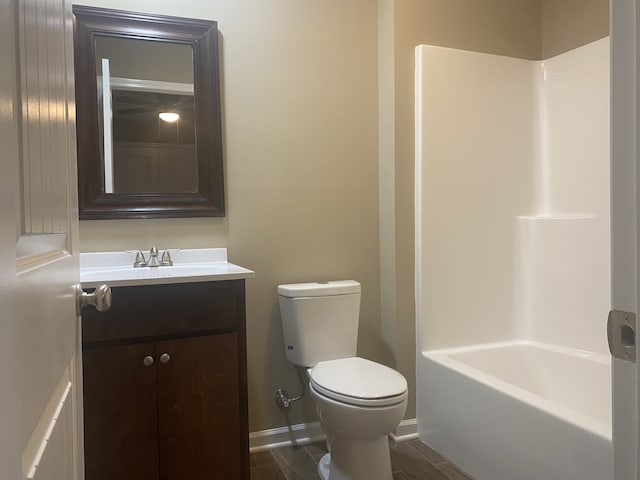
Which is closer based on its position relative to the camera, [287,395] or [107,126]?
[107,126]

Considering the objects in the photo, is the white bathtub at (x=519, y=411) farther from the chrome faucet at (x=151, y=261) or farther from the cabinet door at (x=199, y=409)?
the chrome faucet at (x=151, y=261)

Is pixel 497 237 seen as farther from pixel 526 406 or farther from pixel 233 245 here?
pixel 233 245

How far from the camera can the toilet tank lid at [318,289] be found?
215cm

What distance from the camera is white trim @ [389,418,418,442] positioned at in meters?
2.37

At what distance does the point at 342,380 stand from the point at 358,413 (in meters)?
0.17

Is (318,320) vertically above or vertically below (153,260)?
below

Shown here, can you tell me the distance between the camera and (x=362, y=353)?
2.49 metres

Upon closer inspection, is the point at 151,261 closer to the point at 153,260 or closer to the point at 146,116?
the point at 153,260

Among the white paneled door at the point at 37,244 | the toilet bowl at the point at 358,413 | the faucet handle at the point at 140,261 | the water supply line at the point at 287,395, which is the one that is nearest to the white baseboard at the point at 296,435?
the water supply line at the point at 287,395

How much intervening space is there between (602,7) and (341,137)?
4.63 feet

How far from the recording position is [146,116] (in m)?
2.11

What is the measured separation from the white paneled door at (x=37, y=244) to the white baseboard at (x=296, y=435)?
1.55 metres

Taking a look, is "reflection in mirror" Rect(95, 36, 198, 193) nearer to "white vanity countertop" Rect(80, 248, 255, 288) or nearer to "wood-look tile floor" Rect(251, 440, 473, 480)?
"white vanity countertop" Rect(80, 248, 255, 288)

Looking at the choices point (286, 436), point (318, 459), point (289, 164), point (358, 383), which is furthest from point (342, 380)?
point (289, 164)
